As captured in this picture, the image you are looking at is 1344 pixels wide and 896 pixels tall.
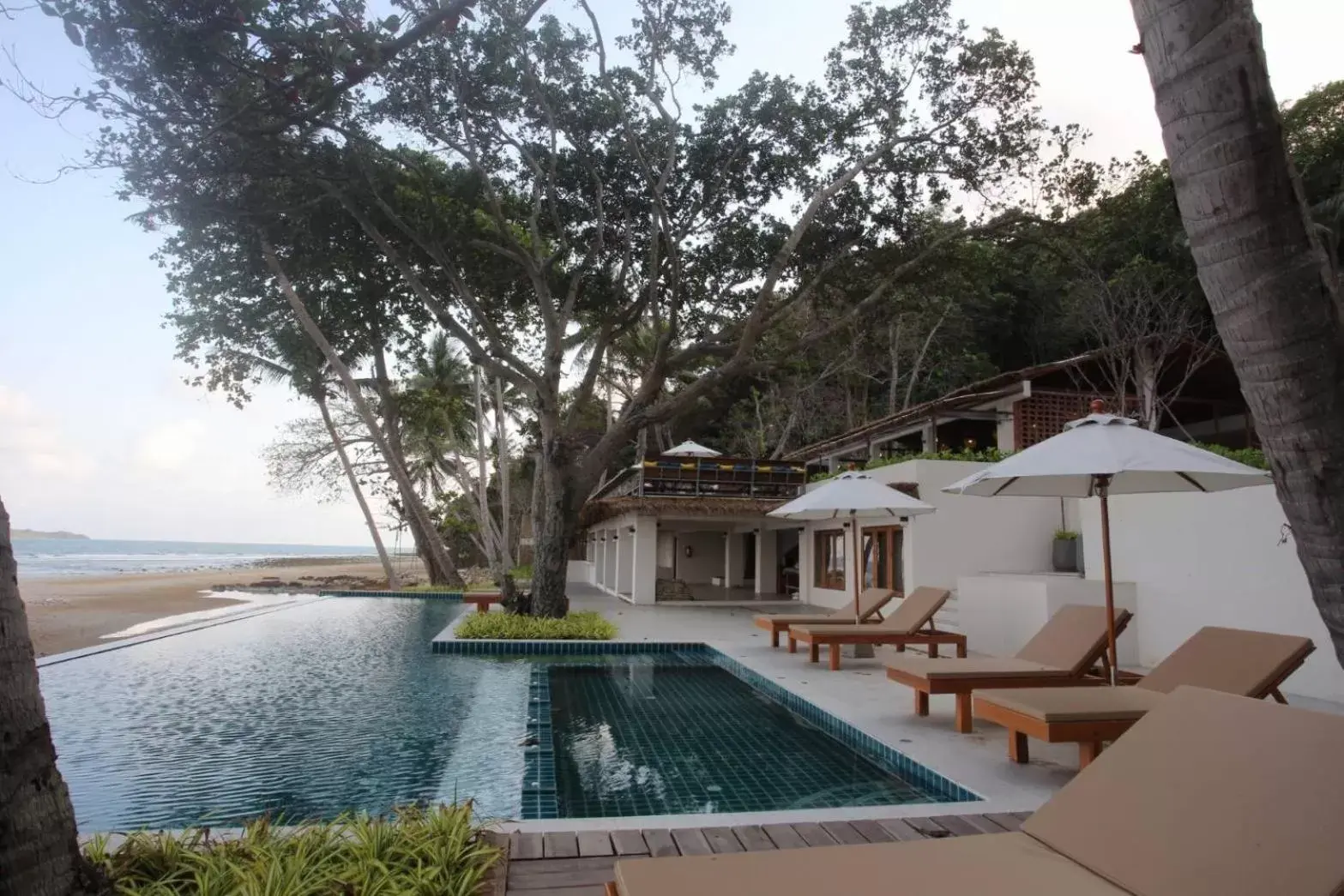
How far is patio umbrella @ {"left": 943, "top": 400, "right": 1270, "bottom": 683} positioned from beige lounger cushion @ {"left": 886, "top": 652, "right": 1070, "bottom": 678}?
0.51 m

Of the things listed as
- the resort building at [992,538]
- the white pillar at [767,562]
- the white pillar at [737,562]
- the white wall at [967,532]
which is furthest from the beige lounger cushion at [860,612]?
the white pillar at [737,562]

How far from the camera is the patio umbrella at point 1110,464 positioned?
5.55 meters

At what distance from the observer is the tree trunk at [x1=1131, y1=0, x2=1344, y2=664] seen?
1.71 m

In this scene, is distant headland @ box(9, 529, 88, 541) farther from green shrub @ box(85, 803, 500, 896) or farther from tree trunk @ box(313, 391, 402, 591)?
green shrub @ box(85, 803, 500, 896)

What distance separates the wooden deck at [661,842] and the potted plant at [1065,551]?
412 inches

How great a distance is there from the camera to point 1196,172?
1.86m

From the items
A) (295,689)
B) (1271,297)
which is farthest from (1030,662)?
(295,689)

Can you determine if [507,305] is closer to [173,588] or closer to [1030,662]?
[1030,662]

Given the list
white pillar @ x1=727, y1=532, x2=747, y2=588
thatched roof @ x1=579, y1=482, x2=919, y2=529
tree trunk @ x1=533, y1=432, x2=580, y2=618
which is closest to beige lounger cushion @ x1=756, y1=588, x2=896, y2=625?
tree trunk @ x1=533, y1=432, x2=580, y2=618

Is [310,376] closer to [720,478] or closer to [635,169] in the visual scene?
[720,478]

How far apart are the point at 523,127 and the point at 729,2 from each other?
3756 mm

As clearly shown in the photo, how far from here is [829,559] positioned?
18.4 meters

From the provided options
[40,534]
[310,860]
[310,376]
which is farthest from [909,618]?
[40,534]

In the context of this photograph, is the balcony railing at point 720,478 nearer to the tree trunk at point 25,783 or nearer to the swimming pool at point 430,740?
the swimming pool at point 430,740
